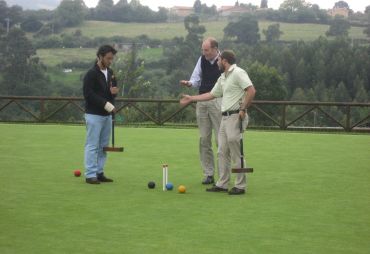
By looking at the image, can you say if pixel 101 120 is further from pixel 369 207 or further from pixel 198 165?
pixel 369 207

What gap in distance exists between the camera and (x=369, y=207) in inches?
310

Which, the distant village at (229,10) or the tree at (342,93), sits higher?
the distant village at (229,10)

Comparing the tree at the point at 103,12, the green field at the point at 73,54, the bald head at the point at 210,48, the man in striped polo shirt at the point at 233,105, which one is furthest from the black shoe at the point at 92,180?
the tree at the point at 103,12

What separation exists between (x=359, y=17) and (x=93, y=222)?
125m

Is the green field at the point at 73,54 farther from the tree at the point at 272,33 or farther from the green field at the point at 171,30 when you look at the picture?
the tree at the point at 272,33

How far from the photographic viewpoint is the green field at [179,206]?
6.03 meters

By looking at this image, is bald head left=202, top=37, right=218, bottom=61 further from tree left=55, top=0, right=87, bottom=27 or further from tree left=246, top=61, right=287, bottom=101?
tree left=55, top=0, right=87, bottom=27

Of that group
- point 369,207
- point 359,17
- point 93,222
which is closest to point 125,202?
point 93,222

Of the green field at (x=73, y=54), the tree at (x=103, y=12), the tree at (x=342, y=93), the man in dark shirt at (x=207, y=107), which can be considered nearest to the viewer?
the man in dark shirt at (x=207, y=107)

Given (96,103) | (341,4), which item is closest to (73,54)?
(341,4)

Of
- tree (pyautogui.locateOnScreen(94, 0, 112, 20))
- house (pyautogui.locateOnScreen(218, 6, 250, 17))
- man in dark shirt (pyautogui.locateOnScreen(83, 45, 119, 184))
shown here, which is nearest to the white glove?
man in dark shirt (pyautogui.locateOnScreen(83, 45, 119, 184))

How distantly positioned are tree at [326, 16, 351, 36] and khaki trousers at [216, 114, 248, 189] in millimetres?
97548

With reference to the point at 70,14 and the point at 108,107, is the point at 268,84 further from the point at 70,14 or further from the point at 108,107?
the point at 70,14

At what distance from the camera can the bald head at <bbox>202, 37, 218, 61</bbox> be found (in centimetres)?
925
